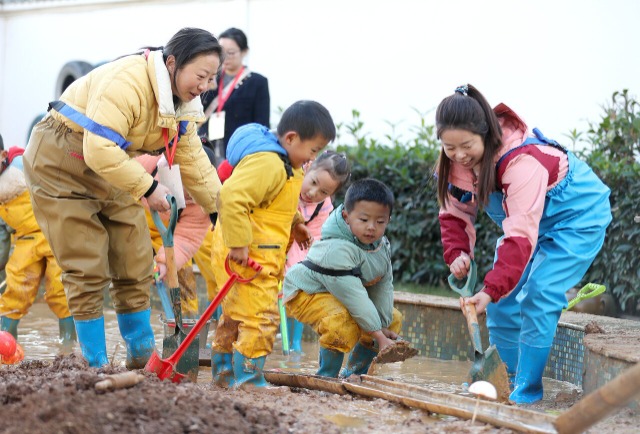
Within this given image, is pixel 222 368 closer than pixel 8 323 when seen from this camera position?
Yes

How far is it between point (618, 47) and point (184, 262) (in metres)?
4.90

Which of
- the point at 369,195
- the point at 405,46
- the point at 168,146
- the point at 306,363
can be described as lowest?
the point at 306,363

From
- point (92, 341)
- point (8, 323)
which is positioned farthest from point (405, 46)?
point (92, 341)

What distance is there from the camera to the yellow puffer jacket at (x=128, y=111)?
14.5 feet

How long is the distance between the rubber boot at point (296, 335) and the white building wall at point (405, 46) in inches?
157

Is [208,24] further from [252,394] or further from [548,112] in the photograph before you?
[252,394]

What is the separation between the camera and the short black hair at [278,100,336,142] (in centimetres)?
455

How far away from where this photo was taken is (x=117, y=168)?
4410 mm

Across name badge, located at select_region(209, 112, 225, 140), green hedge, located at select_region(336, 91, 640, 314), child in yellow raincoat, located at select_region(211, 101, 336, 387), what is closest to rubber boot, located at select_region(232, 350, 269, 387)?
child in yellow raincoat, located at select_region(211, 101, 336, 387)

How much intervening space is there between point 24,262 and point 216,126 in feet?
7.43

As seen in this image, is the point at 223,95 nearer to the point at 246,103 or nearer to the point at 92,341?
the point at 246,103

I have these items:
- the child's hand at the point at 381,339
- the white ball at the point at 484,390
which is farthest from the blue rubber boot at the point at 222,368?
the white ball at the point at 484,390

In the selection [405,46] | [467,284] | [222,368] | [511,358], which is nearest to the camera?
[467,284]

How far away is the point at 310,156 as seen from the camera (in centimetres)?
466
